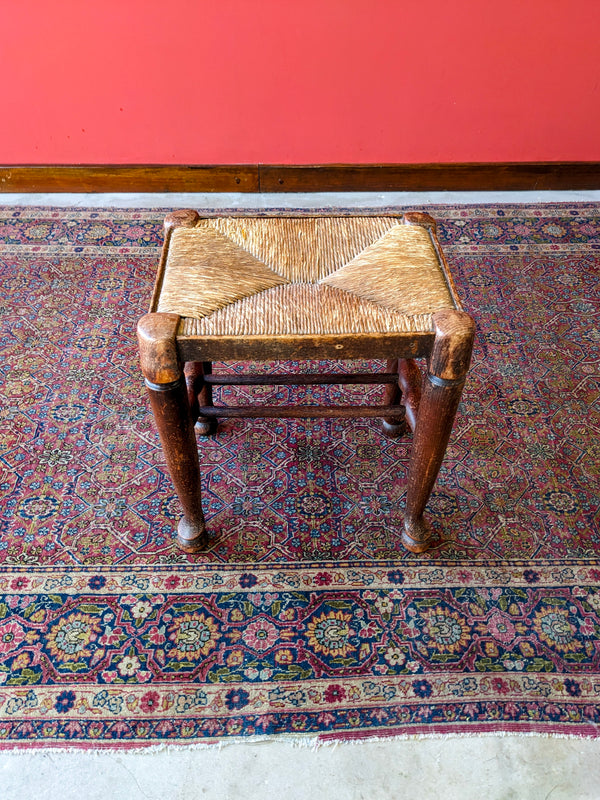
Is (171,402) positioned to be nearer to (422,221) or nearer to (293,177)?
(422,221)

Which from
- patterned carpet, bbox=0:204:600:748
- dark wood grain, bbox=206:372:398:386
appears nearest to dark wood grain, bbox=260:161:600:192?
patterned carpet, bbox=0:204:600:748

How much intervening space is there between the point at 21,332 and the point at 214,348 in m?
1.37

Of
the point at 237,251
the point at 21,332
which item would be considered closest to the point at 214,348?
the point at 237,251

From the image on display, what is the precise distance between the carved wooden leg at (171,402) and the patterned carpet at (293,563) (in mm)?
221

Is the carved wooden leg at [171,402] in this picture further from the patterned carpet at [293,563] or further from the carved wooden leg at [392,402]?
the carved wooden leg at [392,402]

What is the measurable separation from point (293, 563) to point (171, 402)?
1.81 ft

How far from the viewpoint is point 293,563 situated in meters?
Answer: 1.59

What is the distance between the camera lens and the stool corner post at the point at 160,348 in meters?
1.23

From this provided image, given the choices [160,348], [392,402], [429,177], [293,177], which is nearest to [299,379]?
[392,402]

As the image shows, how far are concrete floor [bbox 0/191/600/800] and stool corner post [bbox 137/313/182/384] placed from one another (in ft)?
2.48

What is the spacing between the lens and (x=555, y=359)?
2229mm

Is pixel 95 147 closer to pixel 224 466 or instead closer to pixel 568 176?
pixel 224 466

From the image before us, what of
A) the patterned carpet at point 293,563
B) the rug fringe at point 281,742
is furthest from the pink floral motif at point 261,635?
the rug fringe at point 281,742

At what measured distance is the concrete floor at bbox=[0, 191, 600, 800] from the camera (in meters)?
1.22
